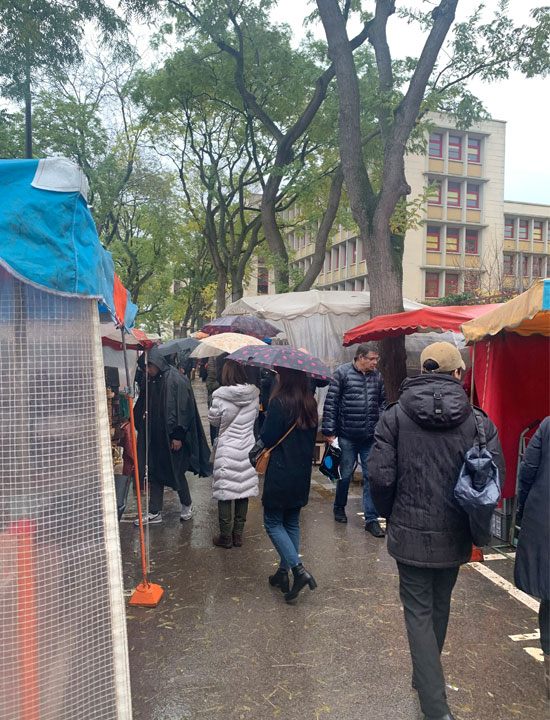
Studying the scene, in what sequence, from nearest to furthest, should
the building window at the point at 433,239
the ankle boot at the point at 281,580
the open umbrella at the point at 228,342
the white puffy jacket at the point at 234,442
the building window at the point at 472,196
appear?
the ankle boot at the point at 281,580
the white puffy jacket at the point at 234,442
the open umbrella at the point at 228,342
the building window at the point at 433,239
the building window at the point at 472,196

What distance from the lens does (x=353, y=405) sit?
5.72m

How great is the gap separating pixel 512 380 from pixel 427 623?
12.1 ft

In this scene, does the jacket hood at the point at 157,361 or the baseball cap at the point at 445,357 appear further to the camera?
the jacket hood at the point at 157,361

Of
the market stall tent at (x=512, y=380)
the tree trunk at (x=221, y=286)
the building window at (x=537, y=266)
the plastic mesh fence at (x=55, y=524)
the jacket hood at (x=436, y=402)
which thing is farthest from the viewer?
the building window at (x=537, y=266)

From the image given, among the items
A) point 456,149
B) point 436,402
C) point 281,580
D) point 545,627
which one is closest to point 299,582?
point 281,580

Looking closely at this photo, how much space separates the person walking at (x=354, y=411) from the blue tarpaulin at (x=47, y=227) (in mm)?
3671

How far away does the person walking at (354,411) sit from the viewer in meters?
5.70

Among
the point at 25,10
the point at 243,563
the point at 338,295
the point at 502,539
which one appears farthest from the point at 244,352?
the point at 338,295

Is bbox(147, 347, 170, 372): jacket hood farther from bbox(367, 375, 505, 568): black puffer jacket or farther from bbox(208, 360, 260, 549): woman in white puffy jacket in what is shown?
bbox(367, 375, 505, 568): black puffer jacket

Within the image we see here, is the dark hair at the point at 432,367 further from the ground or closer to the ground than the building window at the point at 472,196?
closer to the ground

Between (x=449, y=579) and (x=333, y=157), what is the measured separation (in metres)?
15.2

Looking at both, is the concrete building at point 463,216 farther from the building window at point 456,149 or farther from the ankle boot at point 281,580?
the ankle boot at point 281,580

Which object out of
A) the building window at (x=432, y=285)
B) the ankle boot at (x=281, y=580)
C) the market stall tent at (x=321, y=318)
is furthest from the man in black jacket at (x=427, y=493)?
the building window at (x=432, y=285)

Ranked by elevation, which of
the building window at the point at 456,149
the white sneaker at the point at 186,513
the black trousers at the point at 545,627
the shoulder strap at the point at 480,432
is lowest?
the white sneaker at the point at 186,513
